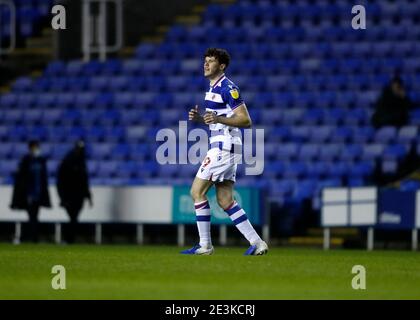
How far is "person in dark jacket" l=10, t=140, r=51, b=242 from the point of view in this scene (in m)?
21.8

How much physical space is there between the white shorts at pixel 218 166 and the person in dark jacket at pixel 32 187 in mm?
8480

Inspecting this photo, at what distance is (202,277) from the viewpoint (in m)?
11.5

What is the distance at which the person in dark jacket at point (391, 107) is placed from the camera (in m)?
23.8

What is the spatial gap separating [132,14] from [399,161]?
9622mm

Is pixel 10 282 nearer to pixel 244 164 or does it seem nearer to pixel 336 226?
pixel 336 226

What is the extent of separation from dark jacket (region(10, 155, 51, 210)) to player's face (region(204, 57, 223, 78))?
8.53 metres

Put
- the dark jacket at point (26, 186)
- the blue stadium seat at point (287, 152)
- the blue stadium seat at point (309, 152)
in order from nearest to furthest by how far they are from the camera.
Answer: the dark jacket at point (26, 186), the blue stadium seat at point (309, 152), the blue stadium seat at point (287, 152)

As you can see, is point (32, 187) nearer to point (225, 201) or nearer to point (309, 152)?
point (309, 152)

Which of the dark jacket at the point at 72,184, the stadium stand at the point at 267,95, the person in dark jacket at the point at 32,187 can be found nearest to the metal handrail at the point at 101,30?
the stadium stand at the point at 267,95

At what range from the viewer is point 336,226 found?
21812mm

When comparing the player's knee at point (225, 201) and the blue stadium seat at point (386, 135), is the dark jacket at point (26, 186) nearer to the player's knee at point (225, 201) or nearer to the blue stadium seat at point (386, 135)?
the blue stadium seat at point (386, 135)

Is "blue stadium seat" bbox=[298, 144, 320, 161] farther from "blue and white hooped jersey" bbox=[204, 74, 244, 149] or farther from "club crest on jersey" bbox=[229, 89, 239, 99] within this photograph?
"club crest on jersey" bbox=[229, 89, 239, 99]

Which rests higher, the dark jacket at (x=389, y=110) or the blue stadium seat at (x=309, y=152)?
the dark jacket at (x=389, y=110)
